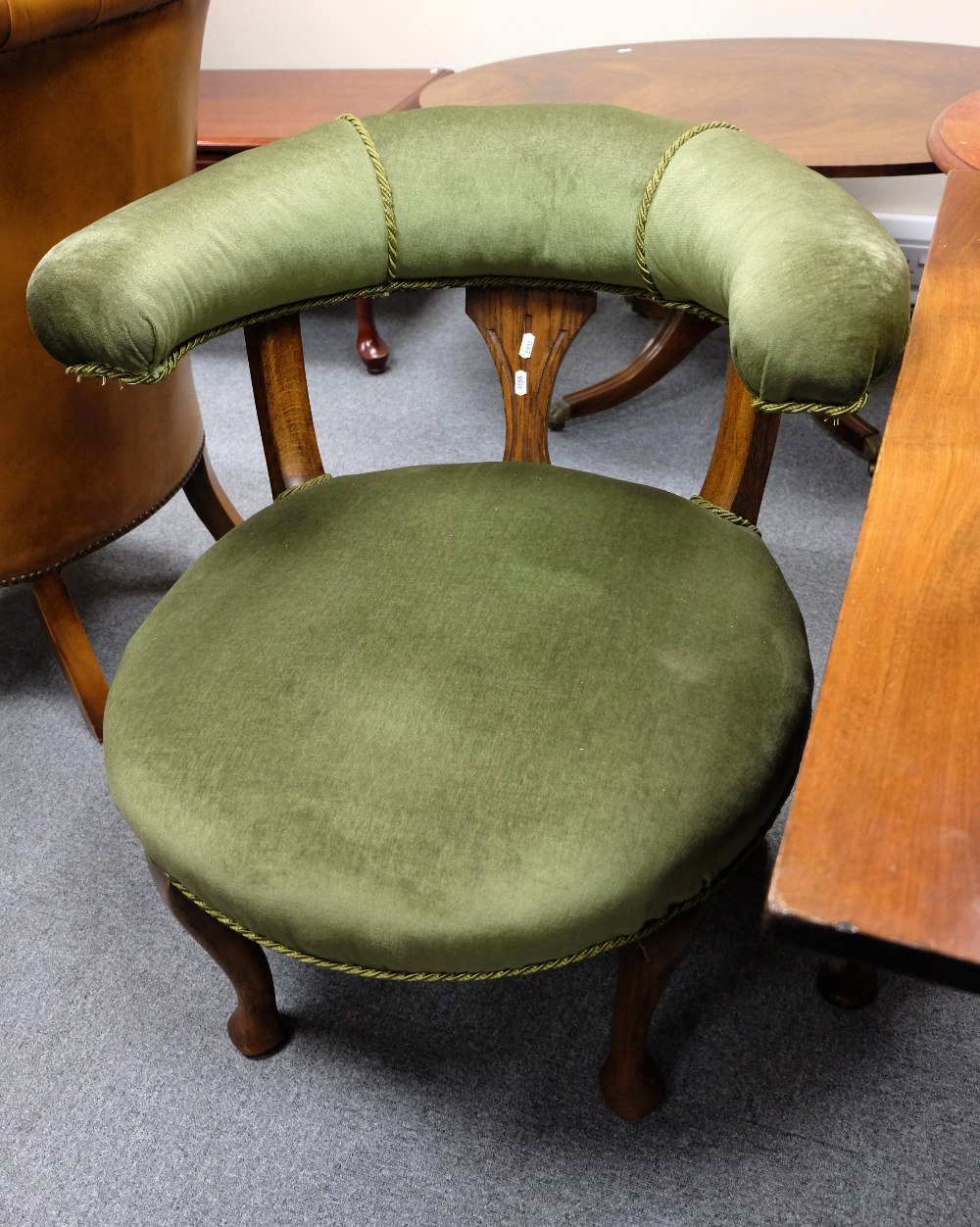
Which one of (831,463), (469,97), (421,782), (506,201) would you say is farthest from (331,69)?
(421,782)

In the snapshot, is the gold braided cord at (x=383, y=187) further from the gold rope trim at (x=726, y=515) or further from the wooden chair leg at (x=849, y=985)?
Result: the wooden chair leg at (x=849, y=985)

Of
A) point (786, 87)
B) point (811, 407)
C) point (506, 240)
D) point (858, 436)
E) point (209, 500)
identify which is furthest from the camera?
point (858, 436)

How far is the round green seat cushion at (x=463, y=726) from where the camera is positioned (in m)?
0.67

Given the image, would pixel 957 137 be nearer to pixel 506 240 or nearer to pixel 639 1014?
pixel 506 240

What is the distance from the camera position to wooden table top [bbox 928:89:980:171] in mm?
1028

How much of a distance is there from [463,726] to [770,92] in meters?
1.32

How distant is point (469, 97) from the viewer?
1672 mm

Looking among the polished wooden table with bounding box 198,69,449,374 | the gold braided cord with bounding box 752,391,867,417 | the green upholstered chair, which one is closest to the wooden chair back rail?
the green upholstered chair

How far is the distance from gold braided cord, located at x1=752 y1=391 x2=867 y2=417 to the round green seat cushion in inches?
7.1

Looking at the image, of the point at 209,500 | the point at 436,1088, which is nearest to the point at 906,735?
the point at 436,1088

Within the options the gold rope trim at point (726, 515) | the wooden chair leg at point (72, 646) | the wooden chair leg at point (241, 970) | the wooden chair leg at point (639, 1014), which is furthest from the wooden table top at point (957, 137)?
the wooden chair leg at point (72, 646)

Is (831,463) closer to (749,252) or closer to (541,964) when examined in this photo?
(749,252)

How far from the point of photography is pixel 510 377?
101cm

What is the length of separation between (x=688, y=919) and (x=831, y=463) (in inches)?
48.2
